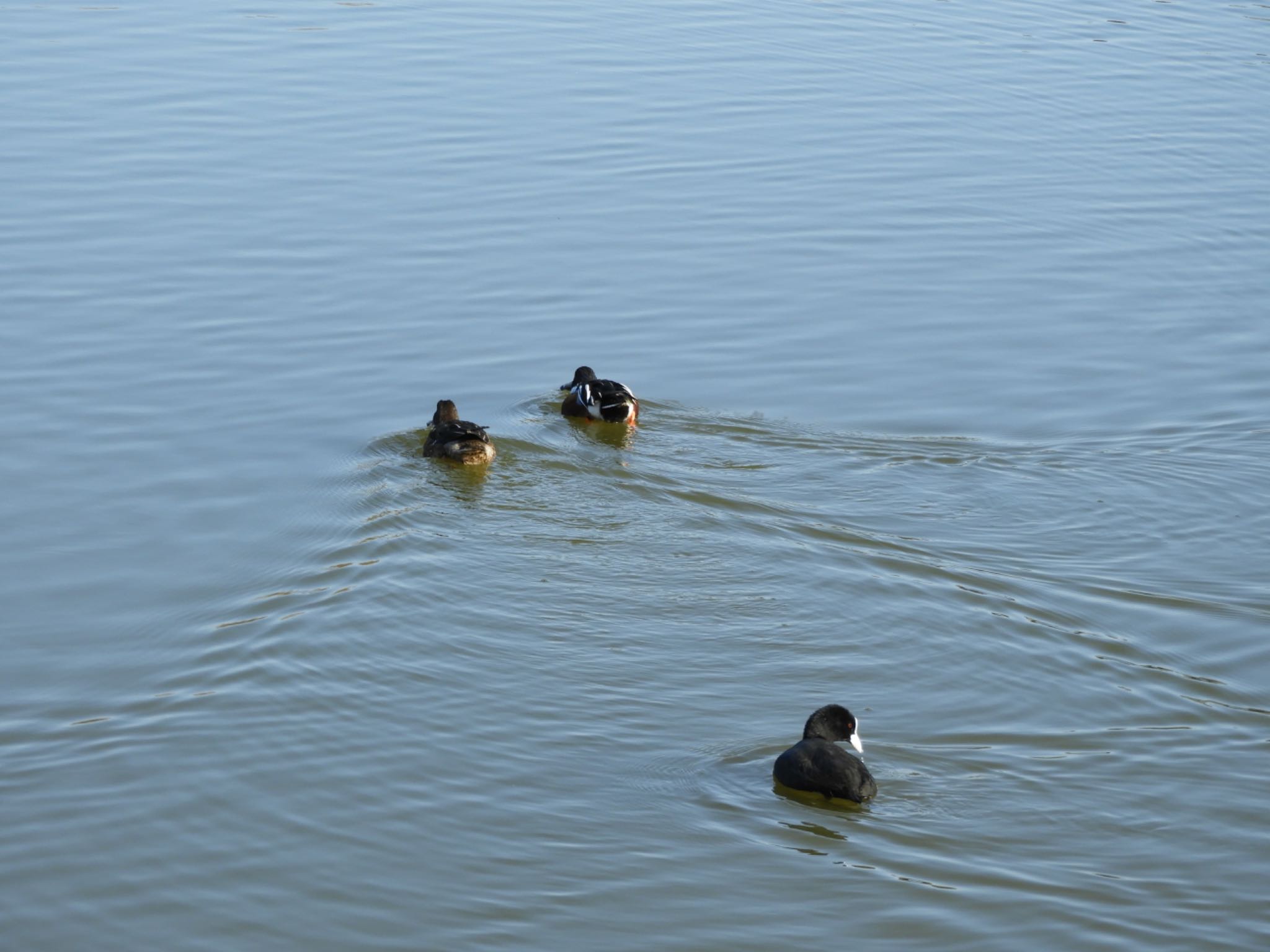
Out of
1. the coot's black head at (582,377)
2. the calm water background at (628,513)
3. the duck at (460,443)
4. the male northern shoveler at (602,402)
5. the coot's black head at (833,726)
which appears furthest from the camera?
the coot's black head at (582,377)

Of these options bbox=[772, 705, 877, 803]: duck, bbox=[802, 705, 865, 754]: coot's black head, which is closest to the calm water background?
bbox=[772, 705, 877, 803]: duck

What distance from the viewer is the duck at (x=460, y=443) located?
12289mm

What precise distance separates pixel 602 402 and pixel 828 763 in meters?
5.49

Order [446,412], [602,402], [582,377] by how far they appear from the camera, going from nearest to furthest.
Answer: [446,412] → [602,402] → [582,377]

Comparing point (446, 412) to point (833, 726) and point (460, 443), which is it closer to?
point (460, 443)

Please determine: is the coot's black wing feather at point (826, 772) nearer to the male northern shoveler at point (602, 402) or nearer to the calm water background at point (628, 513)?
the calm water background at point (628, 513)

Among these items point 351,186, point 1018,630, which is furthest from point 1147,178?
point 1018,630

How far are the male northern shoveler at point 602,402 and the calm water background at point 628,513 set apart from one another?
26 cm

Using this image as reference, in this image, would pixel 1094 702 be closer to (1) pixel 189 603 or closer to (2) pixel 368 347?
(1) pixel 189 603

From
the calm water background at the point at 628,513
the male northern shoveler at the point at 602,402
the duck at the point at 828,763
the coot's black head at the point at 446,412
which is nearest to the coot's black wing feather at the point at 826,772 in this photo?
the duck at the point at 828,763

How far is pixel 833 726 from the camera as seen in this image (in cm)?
845

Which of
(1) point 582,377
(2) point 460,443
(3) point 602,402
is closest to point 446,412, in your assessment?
(2) point 460,443

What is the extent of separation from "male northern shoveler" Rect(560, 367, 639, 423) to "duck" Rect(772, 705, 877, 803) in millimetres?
4867

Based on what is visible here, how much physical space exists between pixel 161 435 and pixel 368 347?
96.8 inches
